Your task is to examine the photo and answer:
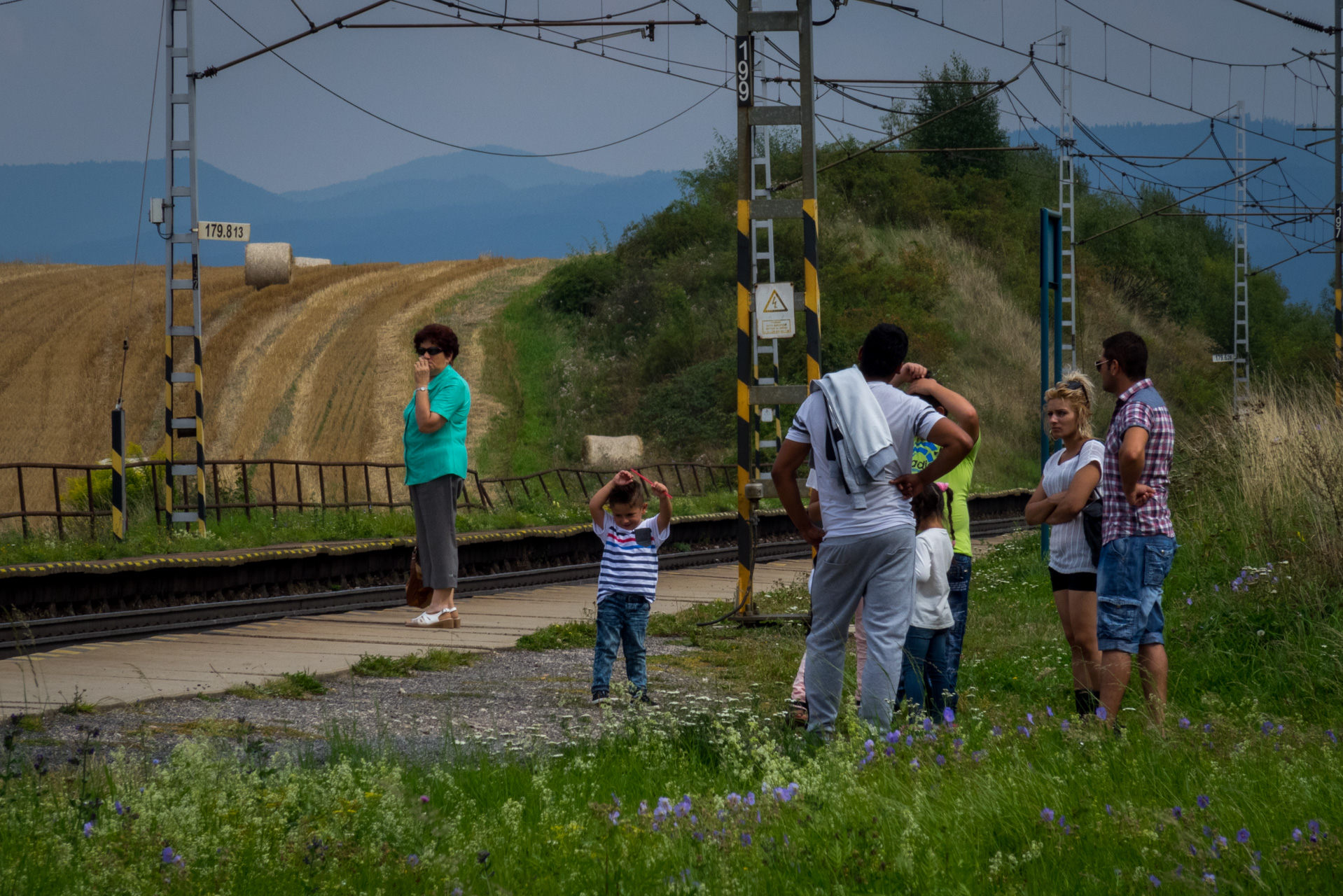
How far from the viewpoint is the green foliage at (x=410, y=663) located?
8.25 m

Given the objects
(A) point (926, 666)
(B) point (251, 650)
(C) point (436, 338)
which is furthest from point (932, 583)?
(B) point (251, 650)

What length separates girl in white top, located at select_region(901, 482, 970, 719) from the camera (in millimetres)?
6250

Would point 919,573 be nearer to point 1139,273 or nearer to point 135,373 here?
point 135,373

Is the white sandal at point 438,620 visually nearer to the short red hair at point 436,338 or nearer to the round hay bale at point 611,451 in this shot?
the short red hair at point 436,338

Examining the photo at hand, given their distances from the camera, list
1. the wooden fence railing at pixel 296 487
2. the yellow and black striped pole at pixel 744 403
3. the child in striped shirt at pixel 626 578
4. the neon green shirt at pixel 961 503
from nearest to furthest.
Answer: the neon green shirt at pixel 961 503
the child in striped shirt at pixel 626 578
the yellow and black striped pole at pixel 744 403
the wooden fence railing at pixel 296 487

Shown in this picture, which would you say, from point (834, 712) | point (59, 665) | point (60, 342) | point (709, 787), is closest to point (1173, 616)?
point (834, 712)

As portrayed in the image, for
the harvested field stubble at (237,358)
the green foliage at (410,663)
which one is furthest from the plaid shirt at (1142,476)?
the harvested field stubble at (237,358)

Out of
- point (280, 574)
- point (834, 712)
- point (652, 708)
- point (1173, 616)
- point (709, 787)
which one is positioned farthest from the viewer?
point (280, 574)

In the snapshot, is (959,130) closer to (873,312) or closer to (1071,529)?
(873,312)

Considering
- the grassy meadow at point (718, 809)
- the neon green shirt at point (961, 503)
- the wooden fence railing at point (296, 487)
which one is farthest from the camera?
the wooden fence railing at point (296, 487)

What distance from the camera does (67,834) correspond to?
12.7 ft

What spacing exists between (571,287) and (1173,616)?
42.0m

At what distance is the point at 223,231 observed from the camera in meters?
16.3

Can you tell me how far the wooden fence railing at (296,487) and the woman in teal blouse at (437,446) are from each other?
21.1 feet
